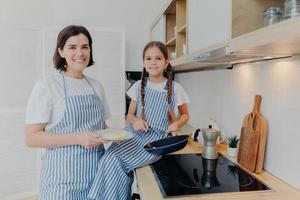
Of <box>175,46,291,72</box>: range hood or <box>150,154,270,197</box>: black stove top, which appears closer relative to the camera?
<box>175,46,291,72</box>: range hood

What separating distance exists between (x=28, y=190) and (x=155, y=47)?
2.02 m

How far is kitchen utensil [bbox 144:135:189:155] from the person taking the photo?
130cm

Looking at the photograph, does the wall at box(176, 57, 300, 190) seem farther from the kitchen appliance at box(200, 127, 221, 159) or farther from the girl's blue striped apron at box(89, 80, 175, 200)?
the girl's blue striped apron at box(89, 80, 175, 200)

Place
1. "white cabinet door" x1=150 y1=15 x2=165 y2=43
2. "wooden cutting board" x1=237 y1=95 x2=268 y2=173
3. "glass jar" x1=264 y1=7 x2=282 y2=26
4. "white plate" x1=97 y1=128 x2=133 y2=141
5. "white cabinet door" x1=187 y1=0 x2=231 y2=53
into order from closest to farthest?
"glass jar" x1=264 y1=7 x2=282 y2=26
"white cabinet door" x1=187 y1=0 x2=231 y2=53
"white plate" x1=97 y1=128 x2=133 y2=141
"wooden cutting board" x1=237 y1=95 x2=268 y2=173
"white cabinet door" x1=150 y1=15 x2=165 y2=43

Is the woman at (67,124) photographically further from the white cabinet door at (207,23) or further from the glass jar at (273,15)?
the glass jar at (273,15)

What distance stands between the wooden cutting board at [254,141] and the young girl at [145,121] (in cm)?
34

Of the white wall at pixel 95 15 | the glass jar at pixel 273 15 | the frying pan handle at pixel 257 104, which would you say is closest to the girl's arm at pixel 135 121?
the frying pan handle at pixel 257 104

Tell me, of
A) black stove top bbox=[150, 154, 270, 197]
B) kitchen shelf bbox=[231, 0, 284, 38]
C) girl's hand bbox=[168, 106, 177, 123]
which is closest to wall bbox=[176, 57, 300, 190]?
black stove top bbox=[150, 154, 270, 197]

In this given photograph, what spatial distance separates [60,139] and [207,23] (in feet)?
2.60

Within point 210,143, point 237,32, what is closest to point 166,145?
point 210,143

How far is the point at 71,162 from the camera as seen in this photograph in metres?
1.16

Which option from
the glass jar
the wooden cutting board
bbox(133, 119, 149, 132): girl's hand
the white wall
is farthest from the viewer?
the white wall

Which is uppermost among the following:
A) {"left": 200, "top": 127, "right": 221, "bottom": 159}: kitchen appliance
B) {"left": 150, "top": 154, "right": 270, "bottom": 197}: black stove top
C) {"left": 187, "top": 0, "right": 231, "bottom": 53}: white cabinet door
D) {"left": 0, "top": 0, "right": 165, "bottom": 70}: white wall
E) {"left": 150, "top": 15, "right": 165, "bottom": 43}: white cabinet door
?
{"left": 0, "top": 0, "right": 165, "bottom": 70}: white wall

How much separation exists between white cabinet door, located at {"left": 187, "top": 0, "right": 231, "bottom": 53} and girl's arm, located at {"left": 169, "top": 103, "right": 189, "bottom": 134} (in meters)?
0.33
